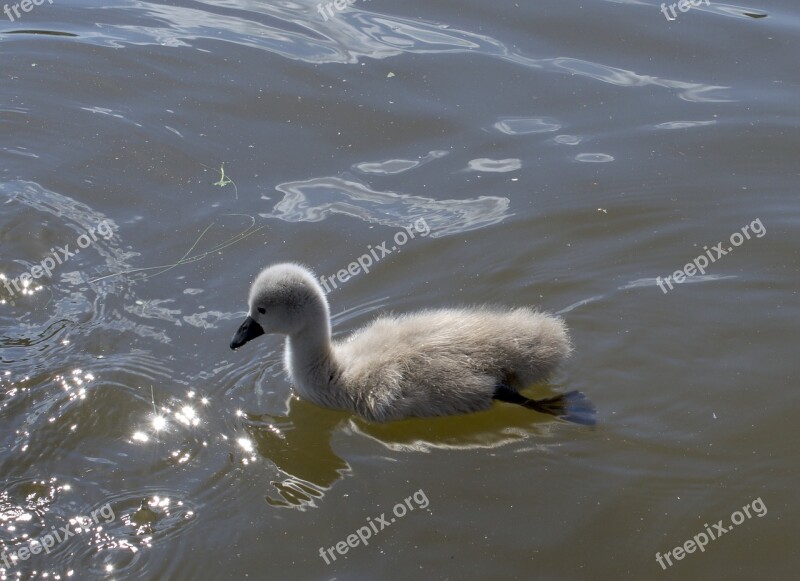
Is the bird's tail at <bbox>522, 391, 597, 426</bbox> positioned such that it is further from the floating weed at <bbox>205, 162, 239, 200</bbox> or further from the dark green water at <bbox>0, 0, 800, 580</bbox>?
the floating weed at <bbox>205, 162, 239, 200</bbox>

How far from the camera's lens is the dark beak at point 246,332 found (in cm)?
526

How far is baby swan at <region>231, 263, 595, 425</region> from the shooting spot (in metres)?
5.04

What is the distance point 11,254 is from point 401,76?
3208 mm

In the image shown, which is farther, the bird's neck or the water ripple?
the water ripple

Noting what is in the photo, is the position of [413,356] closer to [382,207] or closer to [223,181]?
[382,207]

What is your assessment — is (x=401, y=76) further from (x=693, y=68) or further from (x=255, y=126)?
(x=693, y=68)

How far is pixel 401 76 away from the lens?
791 cm

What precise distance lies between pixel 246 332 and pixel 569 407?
5.36ft

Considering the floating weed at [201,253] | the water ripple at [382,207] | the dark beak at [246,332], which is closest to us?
the dark beak at [246,332]

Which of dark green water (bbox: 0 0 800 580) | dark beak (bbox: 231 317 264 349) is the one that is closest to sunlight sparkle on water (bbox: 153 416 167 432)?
dark green water (bbox: 0 0 800 580)

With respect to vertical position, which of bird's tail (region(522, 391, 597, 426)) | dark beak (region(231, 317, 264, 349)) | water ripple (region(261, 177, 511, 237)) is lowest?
bird's tail (region(522, 391, 597, 426))

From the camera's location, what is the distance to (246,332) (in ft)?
17.3

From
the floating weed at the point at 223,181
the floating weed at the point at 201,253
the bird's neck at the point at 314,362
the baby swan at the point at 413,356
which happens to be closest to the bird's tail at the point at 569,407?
the baby swan at the point at 413,356

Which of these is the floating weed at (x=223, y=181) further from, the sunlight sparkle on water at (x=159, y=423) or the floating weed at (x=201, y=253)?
the sunlight sparkle on water at (x=159, y=423)
